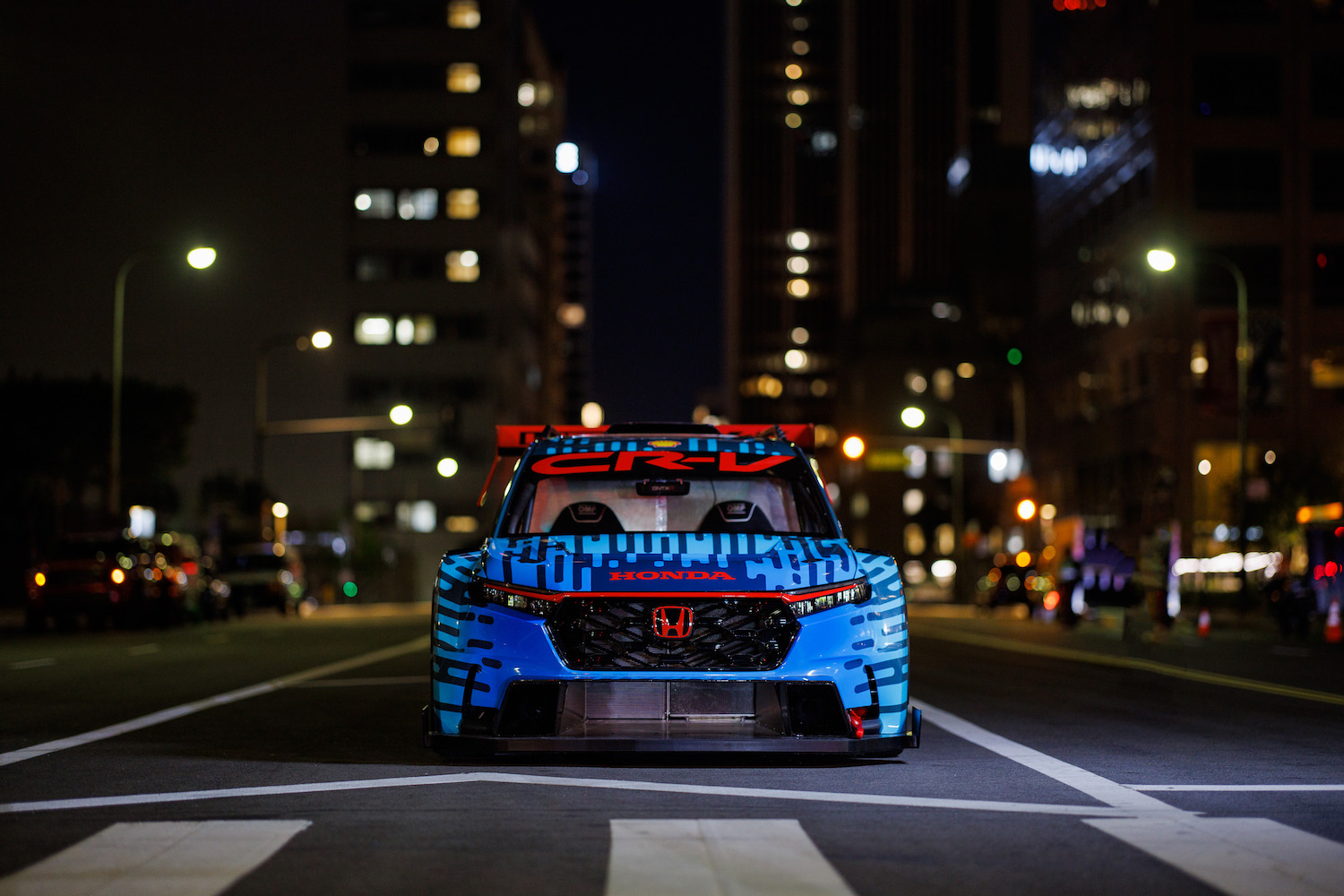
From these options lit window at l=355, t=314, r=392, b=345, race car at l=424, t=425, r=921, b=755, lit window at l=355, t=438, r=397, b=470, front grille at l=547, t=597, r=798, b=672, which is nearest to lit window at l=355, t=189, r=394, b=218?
lit window at l=355, t=314, r=392, b=345

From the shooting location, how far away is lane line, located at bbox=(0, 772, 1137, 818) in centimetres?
772

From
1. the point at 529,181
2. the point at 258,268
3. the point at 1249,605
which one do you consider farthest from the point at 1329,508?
the point at 529,181

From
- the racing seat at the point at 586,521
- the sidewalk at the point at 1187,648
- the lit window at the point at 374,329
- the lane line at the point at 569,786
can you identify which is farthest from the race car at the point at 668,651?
the lit window at the point at 374,329

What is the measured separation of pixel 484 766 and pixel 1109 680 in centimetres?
1027

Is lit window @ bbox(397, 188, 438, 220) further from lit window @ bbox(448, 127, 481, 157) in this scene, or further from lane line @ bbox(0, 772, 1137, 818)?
lane line @ bbox(0, 772, 1137, 818)

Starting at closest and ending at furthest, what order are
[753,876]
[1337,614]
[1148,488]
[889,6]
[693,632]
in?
[753,876] → [693,632] → [1337,614] → [1148,488] → [889,6]

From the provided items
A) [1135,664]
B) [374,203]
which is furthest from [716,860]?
[374,203]

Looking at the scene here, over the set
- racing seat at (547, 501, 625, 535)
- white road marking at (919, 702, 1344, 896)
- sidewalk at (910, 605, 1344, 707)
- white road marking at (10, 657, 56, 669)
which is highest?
racing seat at (547, 501, 625, 535)

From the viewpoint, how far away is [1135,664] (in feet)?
70.5

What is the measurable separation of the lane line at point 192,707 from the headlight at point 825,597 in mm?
4364

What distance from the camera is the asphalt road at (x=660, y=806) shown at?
19.8 feet

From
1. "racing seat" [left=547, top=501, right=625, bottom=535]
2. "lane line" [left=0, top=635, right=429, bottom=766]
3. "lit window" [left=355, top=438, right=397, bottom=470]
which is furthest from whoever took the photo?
"lit window" [left=355, top=438, right=397, bottom=470]

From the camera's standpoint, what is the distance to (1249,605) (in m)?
43.4

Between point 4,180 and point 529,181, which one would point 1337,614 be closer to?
point 4,180
